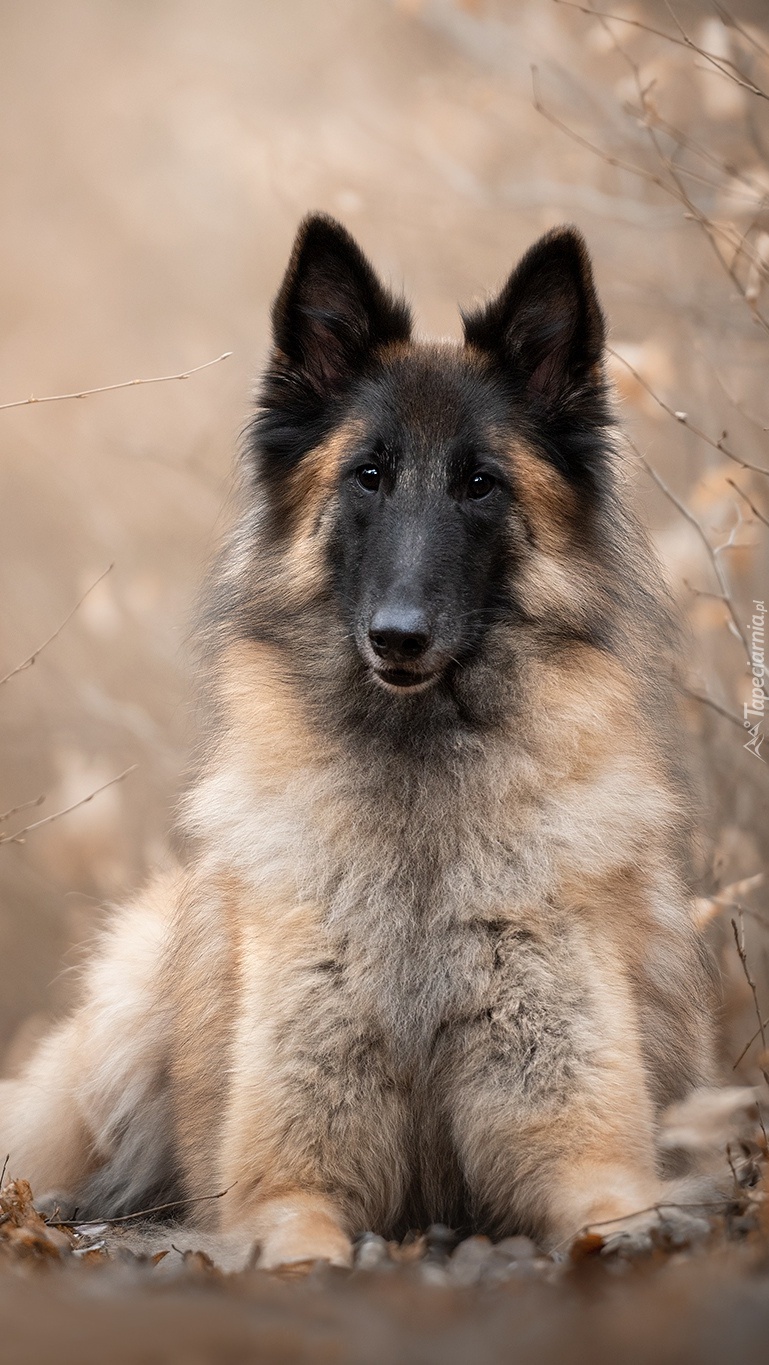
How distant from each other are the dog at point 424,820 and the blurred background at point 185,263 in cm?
195

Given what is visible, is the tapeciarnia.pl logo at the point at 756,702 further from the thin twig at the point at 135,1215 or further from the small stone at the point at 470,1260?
the thin twig at the point at 135,1215

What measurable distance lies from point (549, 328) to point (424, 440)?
1.53 ft

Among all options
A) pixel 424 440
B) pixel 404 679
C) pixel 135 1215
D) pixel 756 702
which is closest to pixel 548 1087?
pixel 404 679

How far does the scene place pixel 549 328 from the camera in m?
3.04

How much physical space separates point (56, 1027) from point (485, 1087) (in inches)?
72.5

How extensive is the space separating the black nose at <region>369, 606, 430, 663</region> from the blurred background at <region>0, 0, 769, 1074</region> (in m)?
2.40

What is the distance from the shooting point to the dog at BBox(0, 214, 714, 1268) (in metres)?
2.56

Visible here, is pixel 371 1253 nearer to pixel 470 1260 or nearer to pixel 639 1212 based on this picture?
pixel 470 1260

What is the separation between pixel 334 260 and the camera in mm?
3045

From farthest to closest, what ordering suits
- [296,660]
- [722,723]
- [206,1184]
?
1. [722,723]
2. [296,660]
3. [206,1184]

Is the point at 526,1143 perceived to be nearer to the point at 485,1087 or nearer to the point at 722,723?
the point at 485,1087

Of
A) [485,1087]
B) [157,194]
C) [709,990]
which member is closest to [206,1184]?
[485,1087]

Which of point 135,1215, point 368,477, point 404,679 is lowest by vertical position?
point 135,1215

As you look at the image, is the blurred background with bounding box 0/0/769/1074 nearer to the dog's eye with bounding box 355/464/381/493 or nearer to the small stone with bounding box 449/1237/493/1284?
the dog's eye with bounding box 355/464/381/493
